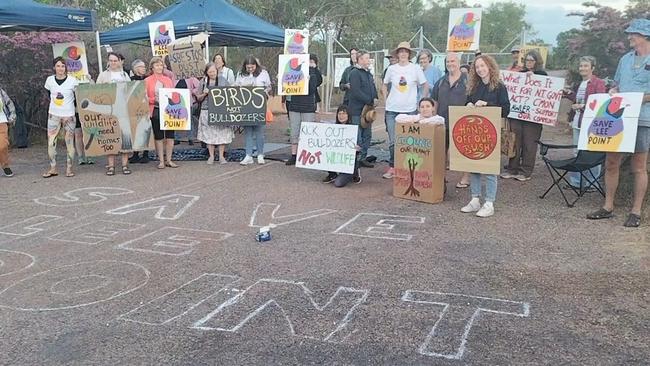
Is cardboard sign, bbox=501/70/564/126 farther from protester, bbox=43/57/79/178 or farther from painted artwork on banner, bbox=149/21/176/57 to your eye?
protester, bbox=43/57/79/178

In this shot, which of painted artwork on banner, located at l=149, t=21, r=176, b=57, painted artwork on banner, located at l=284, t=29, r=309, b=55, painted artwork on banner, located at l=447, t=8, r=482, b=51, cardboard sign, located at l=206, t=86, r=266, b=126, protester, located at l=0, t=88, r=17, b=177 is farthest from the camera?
painted artwork on banner, located at l=149, t=21, r=176, b=57

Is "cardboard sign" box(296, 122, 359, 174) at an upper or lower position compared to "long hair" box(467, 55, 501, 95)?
lower

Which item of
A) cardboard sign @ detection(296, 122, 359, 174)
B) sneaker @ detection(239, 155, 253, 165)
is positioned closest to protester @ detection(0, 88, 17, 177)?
sneaker @ detection(239, 155, 253, 165)

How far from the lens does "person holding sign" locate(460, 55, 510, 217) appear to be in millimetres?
6324

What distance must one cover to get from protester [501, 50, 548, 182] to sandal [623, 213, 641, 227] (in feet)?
8.26

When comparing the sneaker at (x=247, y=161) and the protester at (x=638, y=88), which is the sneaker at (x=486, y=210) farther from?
the sneaker at (x=247, y=161)

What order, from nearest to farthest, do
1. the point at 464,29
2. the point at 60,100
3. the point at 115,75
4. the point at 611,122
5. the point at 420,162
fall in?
the point at 611,122 < the point at 420,162 < the point at 60,100 < the point at 115,75 < the point at 464,29

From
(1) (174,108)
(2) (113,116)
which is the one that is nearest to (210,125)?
(1) (174,108)

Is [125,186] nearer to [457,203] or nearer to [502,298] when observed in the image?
[457,203]

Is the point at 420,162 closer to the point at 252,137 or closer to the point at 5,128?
the point at 252,137

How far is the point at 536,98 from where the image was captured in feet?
27.0

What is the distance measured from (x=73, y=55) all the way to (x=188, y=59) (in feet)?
6.60

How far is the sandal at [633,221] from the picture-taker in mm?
5691

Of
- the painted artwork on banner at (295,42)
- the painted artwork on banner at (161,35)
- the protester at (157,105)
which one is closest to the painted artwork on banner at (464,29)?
the painted artwork on banner at (295,42)
